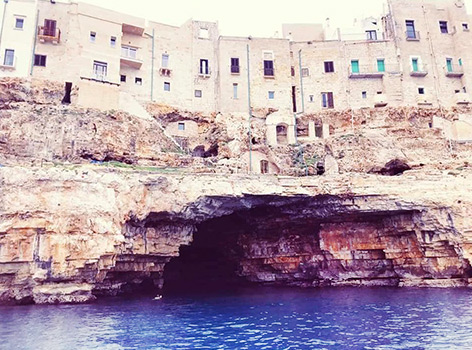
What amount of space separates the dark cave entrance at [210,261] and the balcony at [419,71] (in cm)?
2732

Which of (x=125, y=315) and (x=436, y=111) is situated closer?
(x=125, y=315)

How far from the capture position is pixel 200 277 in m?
34.1

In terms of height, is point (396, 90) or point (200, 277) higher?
point (396, 90)

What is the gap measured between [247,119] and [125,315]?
25482mm

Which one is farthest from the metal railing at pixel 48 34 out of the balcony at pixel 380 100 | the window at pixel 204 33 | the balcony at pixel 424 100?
the balcony at pixel 424 100

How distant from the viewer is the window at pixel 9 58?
33.3 metres

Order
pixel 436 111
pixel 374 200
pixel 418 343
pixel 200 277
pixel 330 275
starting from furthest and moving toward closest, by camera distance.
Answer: pixel 436 111
pixel 200 277
pixel 330 275
pixel 374 200
pixel 418 343

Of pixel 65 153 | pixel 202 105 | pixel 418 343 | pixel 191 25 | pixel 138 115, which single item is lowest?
pixel 418 343

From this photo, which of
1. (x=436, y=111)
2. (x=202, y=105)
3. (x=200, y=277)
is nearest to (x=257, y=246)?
(x=200, y=277)

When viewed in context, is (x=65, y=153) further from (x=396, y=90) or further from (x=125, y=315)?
(x=396, y=90)

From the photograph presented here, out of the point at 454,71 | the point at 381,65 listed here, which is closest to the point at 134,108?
the point at 381,65

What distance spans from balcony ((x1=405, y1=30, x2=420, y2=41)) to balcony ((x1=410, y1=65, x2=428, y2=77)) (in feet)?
11.3

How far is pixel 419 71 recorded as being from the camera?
1667 inches

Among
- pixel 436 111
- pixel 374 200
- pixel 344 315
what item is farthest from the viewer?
pixel 436 111
